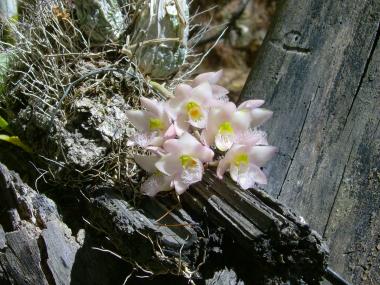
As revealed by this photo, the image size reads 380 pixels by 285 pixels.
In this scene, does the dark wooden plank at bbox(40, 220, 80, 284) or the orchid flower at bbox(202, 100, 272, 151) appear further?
the dark wooden plank at bbox(40, 220, 80, 284)

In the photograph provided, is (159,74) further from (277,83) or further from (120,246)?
(120,246)

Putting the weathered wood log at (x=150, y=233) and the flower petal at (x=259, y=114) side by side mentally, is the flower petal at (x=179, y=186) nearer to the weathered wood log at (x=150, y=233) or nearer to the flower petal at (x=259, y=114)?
the weathered wood log at (x=150, y=233)

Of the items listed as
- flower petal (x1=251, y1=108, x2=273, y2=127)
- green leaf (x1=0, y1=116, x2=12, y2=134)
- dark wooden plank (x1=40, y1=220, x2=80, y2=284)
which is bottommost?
dark wooden plank (x1=40, y1=220, x2=80, y2=284)

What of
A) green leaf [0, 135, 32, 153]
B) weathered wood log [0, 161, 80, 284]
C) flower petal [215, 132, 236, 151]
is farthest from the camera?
green leaf [0, 135, 32, 153]

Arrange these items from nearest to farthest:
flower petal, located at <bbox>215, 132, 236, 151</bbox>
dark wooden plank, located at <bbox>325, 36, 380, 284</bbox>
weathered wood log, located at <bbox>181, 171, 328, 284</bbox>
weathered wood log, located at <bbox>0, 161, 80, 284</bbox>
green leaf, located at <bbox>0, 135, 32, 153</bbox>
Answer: weathered wood log, located at <bbox>181, 171, 328, 284</bbox> < flower petal, located at <bbox>215, 132, 236, 151</bbox> < weathered wood log, located at <bbox>0, 161, 80, 284</bbox> < dark wooden plank, located at <bbox>325, 36, 380, 284</bbox> < green leaf, located at <bbox>0, 135, 32, 153</bbox>

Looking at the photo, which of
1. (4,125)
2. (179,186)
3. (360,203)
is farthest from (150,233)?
(4,125)

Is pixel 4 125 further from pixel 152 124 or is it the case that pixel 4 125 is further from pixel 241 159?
pixel 241 159

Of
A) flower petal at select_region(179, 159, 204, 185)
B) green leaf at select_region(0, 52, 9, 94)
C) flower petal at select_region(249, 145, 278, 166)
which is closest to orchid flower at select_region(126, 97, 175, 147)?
flower petal at select_region(179, 159, 204, 185)

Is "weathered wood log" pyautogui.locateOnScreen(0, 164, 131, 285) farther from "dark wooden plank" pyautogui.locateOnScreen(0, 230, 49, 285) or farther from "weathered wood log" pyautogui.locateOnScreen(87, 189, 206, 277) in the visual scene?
"weathered wood log" pyautogui.locateOnScreen(87, 189, 206, 277)

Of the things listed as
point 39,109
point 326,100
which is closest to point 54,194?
point 39,109
